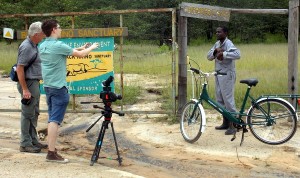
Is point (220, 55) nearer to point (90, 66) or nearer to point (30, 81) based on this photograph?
point (90, 66)

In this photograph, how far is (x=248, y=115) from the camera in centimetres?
690

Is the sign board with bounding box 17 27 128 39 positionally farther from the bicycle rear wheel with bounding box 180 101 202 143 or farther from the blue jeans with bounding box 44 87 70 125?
the blue jeans with bounding box 44 87 70 125

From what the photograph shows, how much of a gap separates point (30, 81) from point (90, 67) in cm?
250

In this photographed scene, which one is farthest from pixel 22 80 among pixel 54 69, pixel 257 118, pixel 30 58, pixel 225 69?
pixel 257 118

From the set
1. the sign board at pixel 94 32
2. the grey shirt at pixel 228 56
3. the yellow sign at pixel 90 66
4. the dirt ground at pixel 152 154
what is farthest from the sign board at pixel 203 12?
the dirt ground at pixel 152 154

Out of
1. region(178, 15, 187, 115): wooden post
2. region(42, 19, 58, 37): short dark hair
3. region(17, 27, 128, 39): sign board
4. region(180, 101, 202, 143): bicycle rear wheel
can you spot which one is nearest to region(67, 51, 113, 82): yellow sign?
region(17, 27, 128, 39): sign board

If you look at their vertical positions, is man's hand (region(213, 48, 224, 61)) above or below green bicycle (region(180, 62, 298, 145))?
above

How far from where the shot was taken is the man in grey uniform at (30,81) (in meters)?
6.26

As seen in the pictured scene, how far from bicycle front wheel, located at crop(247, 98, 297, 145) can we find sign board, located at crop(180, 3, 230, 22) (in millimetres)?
2268

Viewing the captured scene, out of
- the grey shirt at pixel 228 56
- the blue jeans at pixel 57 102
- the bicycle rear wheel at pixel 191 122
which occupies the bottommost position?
the bicycle rear wheel at pixel 191 122

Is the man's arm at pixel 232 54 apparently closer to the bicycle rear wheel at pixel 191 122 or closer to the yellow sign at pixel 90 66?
the bicycle rear wheel at pixel 191 122

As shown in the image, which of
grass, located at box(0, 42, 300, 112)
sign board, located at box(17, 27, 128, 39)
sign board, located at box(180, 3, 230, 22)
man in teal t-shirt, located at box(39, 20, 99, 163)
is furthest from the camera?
grass, located at box(0, 42, 300, 112)

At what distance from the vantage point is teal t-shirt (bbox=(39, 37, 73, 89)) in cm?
573

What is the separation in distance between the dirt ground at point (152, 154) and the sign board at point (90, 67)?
0.74 m
